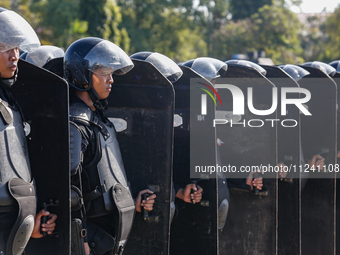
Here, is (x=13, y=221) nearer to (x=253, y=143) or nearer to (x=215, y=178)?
(x=215, y=178)

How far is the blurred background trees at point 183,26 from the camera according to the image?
20891mm

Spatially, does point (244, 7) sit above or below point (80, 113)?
above

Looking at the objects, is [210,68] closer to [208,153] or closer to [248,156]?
[248,156]

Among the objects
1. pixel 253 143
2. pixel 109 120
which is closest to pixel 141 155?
pixel 109 120

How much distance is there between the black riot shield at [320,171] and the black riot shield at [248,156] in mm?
963

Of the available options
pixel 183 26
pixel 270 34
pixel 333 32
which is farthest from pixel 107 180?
pixel 183 26

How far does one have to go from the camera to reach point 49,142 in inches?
111

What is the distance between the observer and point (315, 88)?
571 cm

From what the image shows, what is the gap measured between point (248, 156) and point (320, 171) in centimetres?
112

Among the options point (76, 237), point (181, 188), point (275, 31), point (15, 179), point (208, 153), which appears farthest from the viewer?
point (275, 31)

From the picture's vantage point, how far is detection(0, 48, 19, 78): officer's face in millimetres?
2592

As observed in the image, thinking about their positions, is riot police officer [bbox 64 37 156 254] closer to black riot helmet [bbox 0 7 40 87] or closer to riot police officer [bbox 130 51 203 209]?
black riot helmet [bbox 0 7 40 87]

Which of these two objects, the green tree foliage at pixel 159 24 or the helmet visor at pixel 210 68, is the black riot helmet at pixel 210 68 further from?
the green tree foliage at pixel 159 24

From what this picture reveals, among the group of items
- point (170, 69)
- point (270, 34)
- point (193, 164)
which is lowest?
point (193, 164)
